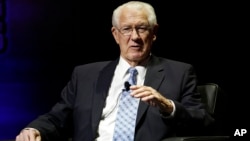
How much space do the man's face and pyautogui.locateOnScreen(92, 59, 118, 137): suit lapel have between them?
13 centimetres

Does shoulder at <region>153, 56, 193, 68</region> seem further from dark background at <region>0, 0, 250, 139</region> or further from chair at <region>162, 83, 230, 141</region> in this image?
dark background at <region>0, 0, 250, 139</region>

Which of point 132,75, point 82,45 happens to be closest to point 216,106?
point 132,75

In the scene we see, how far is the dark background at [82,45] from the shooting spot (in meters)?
3.39

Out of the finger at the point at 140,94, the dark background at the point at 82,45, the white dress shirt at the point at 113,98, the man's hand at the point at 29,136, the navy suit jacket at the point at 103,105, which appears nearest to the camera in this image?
the finger at the point at 140,94

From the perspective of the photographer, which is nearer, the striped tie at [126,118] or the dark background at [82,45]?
the striped tie at [126,118]

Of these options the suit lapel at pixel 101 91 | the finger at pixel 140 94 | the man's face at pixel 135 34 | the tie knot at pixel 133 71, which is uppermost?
the man's face at pixel 135 34

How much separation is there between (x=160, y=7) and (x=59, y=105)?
1248 mm

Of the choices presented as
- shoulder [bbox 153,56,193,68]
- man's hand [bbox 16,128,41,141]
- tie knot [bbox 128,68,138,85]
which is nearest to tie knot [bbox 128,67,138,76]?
tie knot [bbox 128,68,138,85]

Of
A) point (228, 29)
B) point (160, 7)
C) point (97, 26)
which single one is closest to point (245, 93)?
point (228, 29)

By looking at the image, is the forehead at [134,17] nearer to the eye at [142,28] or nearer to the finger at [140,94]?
the eye at [142,28]

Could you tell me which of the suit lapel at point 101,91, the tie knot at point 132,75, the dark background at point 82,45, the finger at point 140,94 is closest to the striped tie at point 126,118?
the tie knot at point 132,75

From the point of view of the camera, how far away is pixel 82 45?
343 centimetres

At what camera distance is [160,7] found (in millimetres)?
3465

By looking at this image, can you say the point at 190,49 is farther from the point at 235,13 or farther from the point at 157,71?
the point at 157,71
